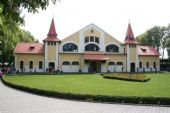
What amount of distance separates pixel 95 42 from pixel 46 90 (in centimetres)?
4067

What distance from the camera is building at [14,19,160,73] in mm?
62781

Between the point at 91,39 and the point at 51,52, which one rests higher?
the point at 91,39

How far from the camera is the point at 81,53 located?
6375 centimetres

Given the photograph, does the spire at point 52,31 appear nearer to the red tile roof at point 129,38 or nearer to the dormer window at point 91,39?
the dormer window at point 91,39

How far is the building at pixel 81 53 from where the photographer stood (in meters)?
62.8

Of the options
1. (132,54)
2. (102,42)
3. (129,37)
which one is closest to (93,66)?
(102,42)

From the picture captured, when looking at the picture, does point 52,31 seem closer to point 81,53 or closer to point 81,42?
point 81,42

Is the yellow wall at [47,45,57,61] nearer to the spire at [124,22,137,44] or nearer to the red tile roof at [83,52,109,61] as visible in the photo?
the red tile roof at [83,52,109,61]

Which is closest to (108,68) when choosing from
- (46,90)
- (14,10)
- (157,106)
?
(46,90)

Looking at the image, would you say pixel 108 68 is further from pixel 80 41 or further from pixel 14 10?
pixel 14 10

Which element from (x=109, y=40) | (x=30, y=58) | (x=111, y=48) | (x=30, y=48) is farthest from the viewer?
(x=111, y=48)

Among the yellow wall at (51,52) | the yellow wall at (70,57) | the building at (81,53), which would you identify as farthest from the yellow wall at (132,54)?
the yellow wall at (51,52)

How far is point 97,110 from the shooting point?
1723cm

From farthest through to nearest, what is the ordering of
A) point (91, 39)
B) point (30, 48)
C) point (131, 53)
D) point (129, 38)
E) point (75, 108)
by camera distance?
point (129, 38) → point (131, 53) → point (30, 48) → point (91, 39) → point (75, 108)
